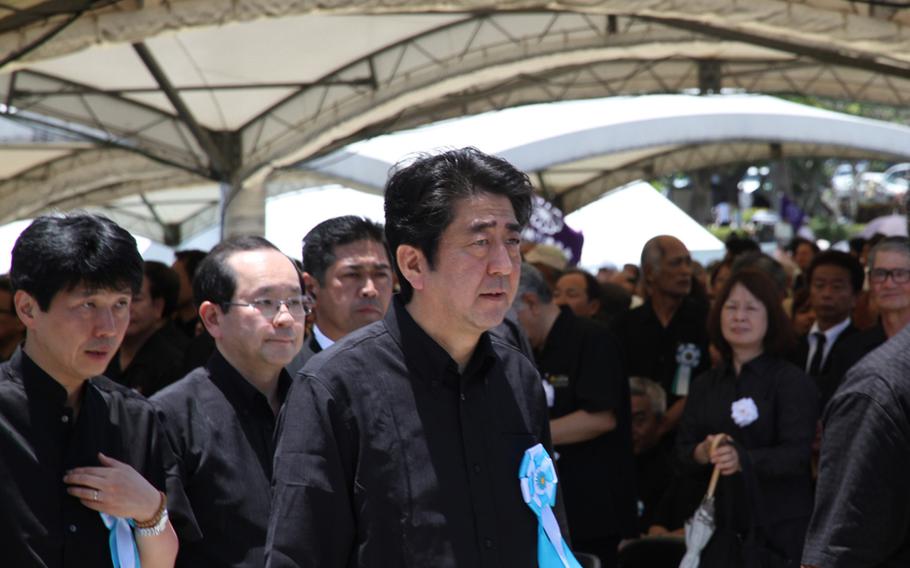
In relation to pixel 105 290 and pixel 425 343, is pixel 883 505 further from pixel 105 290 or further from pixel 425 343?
pixel 105 290

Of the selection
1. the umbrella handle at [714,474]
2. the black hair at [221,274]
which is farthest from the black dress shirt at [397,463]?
the umbrella handle at [714,474]

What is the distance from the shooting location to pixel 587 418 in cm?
661

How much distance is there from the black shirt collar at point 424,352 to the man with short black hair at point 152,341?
3.33m

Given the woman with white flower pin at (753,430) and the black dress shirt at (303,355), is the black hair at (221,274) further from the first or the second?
the woman with white flower pin at (753,430)

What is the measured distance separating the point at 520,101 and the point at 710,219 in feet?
82.2

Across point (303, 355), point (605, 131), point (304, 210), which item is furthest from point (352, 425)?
point (605, 131)

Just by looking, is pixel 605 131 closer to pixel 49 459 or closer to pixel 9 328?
pixel 9 328

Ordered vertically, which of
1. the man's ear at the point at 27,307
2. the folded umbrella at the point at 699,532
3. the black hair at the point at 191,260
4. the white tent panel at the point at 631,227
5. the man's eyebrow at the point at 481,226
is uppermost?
the white tent panel at the point at 631,227

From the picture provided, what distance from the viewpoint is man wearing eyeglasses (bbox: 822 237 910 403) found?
6605mm

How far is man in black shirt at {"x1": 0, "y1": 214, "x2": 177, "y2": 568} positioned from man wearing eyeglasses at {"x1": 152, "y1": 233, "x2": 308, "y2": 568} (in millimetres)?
291

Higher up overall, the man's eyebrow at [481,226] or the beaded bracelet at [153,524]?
the man's eyebrow at [481,226]

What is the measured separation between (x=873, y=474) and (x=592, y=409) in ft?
10.0

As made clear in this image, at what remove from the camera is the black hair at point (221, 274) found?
4.38 metres

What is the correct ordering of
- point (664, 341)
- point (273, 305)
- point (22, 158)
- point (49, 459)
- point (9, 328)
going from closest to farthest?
point (49, 459)
point (273, 305)
point (9, 328)
point (664, 341)
point (22, 158)
